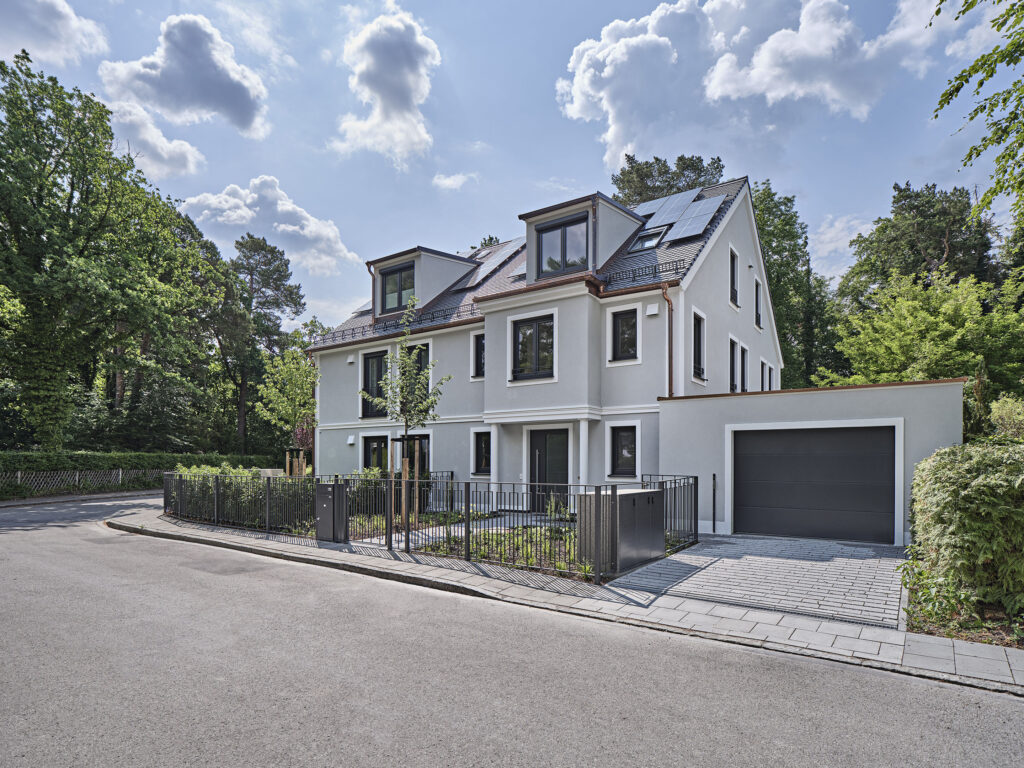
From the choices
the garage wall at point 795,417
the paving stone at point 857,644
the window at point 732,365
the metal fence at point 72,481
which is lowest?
the metal fence at point 72,481

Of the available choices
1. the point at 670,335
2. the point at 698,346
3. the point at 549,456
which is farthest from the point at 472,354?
the point at 698,346

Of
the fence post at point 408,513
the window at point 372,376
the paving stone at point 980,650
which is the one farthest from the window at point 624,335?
the paving stone at point 980,650

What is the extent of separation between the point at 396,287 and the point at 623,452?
11.0 meters

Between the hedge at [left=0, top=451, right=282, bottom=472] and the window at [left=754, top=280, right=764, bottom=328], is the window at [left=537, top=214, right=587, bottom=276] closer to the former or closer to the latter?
the window at [left=754, top=280, right=764, bottom=328]

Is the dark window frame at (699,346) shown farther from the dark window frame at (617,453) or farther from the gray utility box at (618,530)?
the gray utility box at (618,530)

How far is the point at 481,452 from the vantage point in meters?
17.0

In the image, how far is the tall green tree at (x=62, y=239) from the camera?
20844 millimetres

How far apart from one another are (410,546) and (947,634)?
740cm

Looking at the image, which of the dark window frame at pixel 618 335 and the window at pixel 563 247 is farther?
the window at pixel 563 247

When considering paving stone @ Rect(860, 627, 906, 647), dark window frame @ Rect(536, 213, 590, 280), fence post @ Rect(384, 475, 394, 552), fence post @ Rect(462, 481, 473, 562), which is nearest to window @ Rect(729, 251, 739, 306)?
dark window frame @ Rect(536, 213, 590, 280)

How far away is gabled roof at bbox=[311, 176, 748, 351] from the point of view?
14.2m

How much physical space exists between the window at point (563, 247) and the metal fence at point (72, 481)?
20.6m

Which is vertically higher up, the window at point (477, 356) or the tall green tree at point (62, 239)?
the tall green tree at point (62, 239)

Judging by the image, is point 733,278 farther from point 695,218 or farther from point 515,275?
point 515,275
